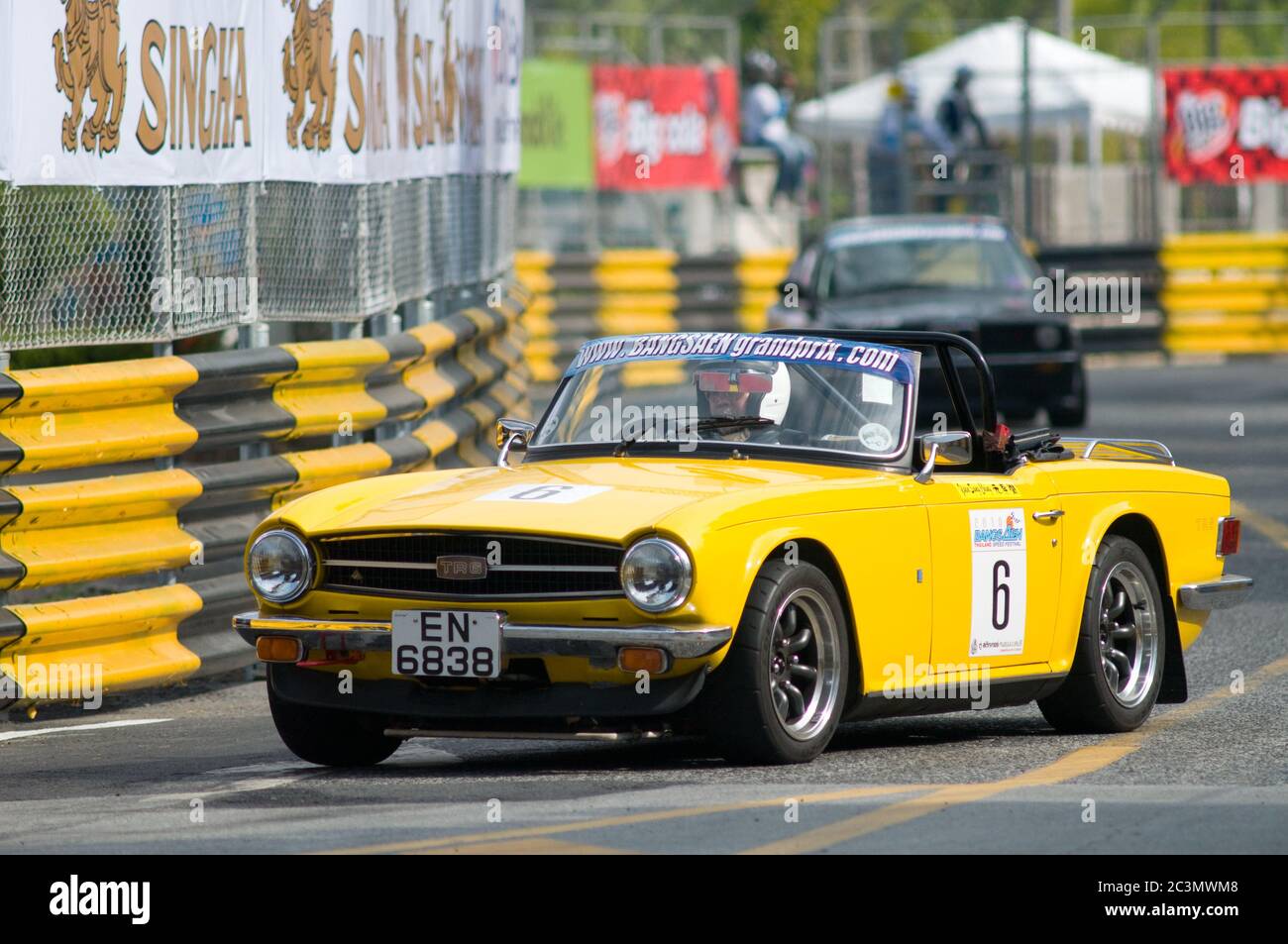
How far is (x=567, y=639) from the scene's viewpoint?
7098mm

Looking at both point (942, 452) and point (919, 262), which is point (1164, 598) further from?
point (919, 262)

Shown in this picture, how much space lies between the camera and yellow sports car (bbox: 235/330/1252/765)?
7176 millimetres

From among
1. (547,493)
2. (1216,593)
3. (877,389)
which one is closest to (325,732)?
(547,493)

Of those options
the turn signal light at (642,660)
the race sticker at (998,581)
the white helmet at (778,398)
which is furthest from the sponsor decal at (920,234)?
the turn signal light at (642,660)

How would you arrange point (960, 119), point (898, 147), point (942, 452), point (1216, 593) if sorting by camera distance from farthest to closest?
point (960, 119), point (898, 147), point (1216, 593), point (942, 452)

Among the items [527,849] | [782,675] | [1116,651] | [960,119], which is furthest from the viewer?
[960,119]

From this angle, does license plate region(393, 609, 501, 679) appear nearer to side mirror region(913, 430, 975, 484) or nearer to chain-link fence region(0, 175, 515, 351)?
side mirror region(913, 430, 975, 484)

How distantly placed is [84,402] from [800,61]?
56.1 metres

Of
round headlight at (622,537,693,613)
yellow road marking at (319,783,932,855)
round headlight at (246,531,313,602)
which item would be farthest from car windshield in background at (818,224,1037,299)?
yellow road marking at (319,783,932,855)

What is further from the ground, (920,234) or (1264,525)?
(920,234)

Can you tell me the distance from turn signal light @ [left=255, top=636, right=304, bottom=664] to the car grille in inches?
7.8

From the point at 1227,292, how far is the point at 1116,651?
796 inches

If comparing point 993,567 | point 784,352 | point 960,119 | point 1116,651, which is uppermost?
point 960,119
